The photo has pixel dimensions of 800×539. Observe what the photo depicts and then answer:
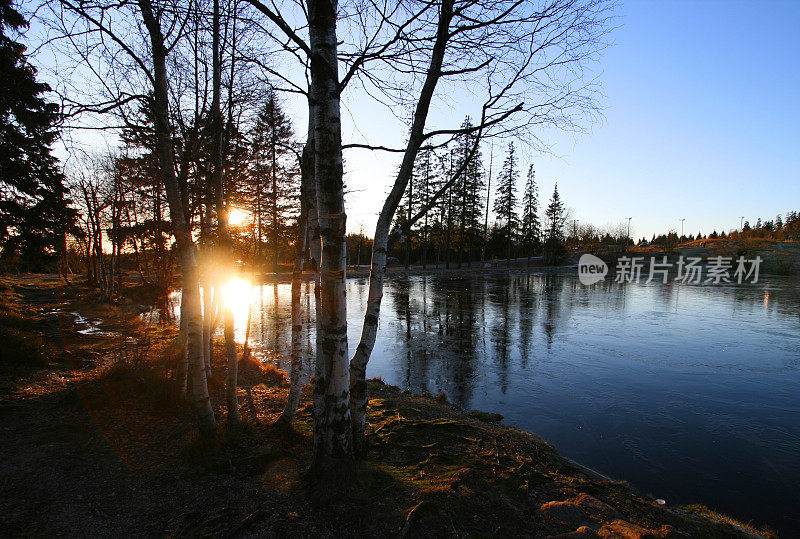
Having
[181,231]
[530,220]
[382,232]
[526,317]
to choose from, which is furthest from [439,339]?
[530,220]

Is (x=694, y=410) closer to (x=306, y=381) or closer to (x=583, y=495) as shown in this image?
(x=583, y=495)

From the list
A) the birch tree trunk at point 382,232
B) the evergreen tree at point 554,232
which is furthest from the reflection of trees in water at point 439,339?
the evergreen tree at point 554,232

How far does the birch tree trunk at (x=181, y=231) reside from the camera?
402 centimetres

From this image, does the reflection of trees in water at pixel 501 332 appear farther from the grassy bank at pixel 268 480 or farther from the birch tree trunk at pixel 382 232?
the birch tree trunk at pixel 382 232

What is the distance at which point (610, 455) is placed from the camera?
5.94m

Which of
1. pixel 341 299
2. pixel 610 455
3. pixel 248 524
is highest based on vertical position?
pixel 341 299

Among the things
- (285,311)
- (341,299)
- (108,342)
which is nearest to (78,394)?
(341,299)

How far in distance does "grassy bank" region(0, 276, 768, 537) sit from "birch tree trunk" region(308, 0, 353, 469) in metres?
0.45

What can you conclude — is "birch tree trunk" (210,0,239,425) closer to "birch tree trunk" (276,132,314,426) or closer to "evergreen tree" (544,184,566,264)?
"birch tree trunk" (276,132,314,426)

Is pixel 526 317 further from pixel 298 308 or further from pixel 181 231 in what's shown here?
pixel 181 231

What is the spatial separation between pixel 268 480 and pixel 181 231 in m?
2.82

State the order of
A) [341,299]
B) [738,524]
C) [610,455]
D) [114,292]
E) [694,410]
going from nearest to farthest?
[341,299] < [738,524] < [610,455] < [694,410] < [114,292]

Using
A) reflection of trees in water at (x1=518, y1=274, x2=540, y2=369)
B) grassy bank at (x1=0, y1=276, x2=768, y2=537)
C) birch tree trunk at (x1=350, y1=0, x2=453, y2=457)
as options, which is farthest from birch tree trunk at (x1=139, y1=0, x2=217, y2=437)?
reflection of trees in water at (x1=518, y1=274, x2=540, y2=369)

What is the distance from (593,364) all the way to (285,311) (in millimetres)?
14484
